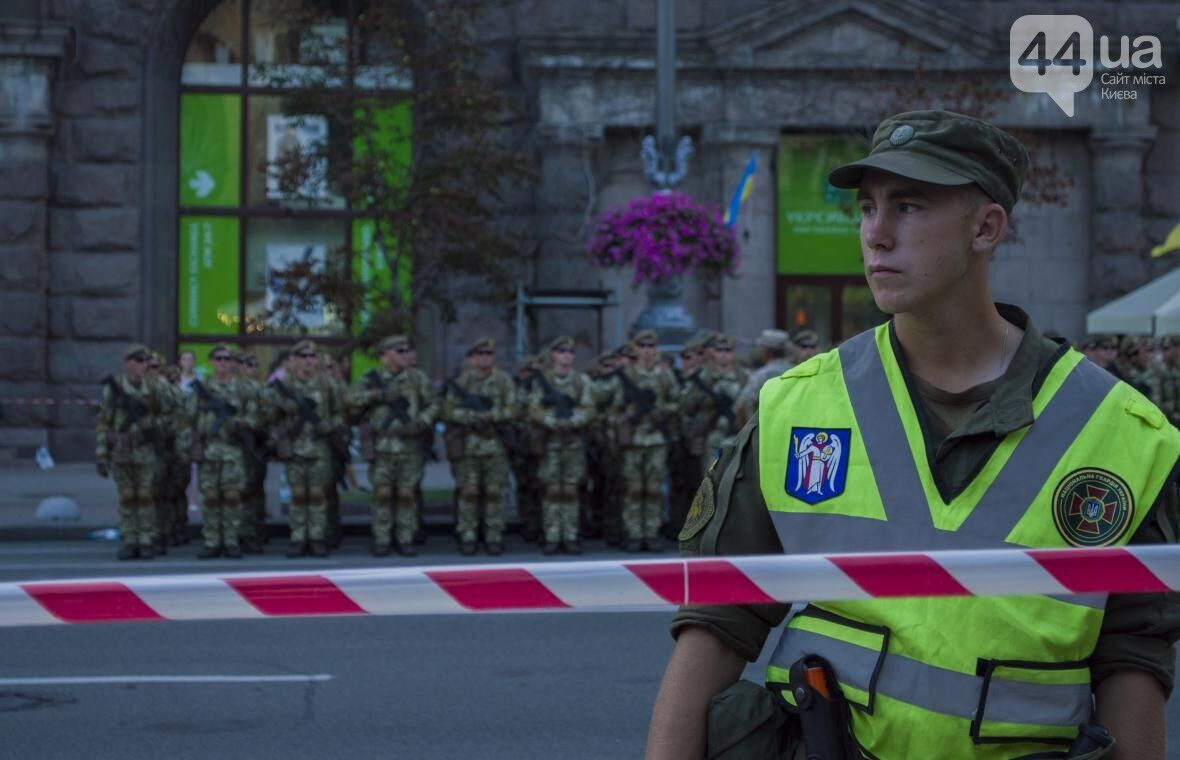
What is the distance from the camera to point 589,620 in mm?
9984

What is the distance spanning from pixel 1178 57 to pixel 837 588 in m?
21.9

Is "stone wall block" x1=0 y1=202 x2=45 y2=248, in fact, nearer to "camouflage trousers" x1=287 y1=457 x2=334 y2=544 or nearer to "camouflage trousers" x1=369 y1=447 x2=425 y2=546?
"camouflage trousers" x1=287 y1=457 x2=334 y2=544

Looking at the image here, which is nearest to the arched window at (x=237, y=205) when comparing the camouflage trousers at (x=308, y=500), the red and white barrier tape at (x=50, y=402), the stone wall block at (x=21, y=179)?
the red and white barrier tape at (x=50, y=402)

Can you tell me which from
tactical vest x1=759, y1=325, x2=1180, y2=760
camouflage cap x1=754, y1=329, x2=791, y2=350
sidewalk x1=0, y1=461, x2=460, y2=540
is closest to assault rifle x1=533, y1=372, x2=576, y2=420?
sidewalk x1=0, y1=461, x2=460, y2=540

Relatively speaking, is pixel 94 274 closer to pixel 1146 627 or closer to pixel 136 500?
pixel 136 500

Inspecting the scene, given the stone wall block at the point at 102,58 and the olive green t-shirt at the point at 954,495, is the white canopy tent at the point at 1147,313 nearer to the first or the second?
the stone wall block at the point at 102,58

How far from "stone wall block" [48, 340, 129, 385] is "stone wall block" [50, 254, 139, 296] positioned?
67 centimetres

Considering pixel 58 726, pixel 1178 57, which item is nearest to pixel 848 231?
pixel 1178 57

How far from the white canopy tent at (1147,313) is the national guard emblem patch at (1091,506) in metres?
14.0

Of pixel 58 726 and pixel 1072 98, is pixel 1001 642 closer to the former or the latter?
pixel 58 726

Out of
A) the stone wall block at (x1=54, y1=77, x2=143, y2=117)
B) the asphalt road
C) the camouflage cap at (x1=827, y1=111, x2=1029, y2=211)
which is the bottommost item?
the asphalt road

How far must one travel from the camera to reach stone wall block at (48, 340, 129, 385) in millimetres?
21891

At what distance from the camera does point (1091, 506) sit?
2.45 metres

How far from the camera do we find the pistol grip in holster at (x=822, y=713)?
7.94 feet
